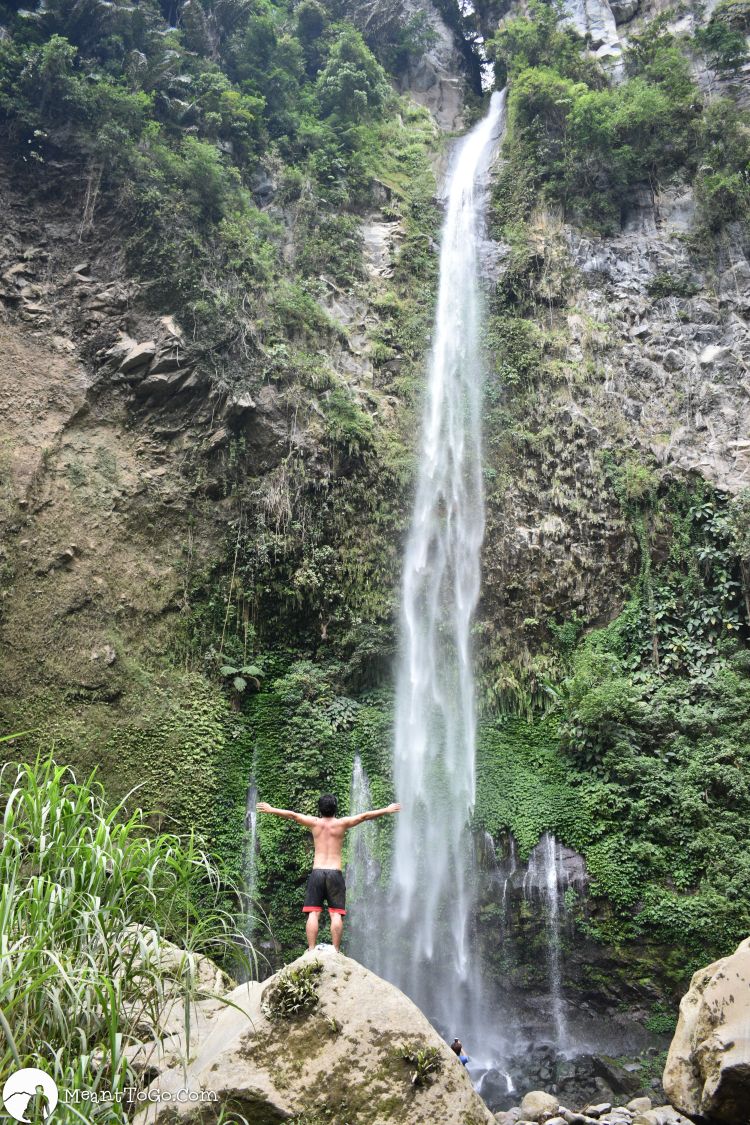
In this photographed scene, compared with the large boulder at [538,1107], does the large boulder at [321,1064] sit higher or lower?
higher

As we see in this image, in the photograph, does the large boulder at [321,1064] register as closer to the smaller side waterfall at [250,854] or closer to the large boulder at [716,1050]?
the large boulder at [716,1050]

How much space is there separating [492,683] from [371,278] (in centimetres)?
895

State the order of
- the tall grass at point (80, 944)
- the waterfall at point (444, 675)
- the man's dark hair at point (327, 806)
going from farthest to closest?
the waterfall at point (444, 675) < the man's dark hair at point (327, 806) < the tall grass at point (80, 944)

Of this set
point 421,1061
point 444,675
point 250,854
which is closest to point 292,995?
point 421,1061

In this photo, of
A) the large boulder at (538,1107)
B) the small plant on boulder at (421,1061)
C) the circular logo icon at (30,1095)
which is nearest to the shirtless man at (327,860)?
the small plant on boulder at (421,1061)

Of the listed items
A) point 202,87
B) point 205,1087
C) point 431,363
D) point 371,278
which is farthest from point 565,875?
point 202,87

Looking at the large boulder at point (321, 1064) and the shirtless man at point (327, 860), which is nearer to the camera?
the large boulder at point (321, 1064)

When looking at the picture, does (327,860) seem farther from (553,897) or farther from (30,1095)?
A: (553,897)

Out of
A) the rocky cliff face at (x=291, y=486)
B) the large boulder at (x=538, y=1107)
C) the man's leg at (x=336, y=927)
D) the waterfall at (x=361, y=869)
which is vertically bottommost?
the large boulder at (x=538, y=1107)

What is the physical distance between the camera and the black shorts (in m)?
5.13

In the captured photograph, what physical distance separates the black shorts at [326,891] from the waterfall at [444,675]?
481 cm

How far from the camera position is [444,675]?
11.8 m

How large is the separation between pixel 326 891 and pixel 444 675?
6.83m

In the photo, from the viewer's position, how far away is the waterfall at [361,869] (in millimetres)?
9422
